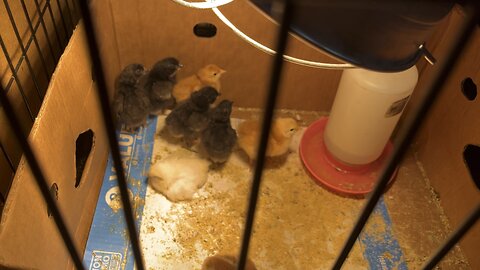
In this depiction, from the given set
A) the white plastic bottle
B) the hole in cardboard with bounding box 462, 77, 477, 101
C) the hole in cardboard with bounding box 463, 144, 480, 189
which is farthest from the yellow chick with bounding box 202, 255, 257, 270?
the hole in cardboard with bounding box 462, 77, 477, 101

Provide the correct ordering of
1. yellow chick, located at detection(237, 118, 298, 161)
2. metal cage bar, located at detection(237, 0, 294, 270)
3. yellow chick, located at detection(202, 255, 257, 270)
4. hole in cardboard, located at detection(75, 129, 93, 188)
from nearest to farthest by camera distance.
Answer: metal cage bar, located at detection(237, 0, 294, 270) → yellow chick, located at detection(202, 255, 257, 270) → hole in cardboard, located at detection(75, 129, 93, 188) → yellow chick, located at detection(237, 118, 298, 161)

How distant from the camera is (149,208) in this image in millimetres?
1388

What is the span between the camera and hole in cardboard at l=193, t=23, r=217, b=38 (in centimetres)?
148

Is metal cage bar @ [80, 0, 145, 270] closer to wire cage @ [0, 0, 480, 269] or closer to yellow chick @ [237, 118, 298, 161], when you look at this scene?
wire cage @ [0, 0, 480, 269]

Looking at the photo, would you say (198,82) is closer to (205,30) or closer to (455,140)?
(205,30)

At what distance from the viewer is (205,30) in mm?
1491

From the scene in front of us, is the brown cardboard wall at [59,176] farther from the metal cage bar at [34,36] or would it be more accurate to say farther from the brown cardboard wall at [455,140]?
the brown cardboard wall at [455,140]

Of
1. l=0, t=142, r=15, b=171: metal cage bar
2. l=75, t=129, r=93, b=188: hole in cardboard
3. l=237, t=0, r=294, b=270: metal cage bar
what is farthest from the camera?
l=75, t=129, r=93, b=188: hole in cardboard

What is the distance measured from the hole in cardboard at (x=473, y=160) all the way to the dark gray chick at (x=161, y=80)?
872 mm

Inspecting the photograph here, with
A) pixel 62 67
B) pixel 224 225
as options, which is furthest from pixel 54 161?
pixel 224 225

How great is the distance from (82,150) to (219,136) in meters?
0.39

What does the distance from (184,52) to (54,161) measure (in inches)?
25.2

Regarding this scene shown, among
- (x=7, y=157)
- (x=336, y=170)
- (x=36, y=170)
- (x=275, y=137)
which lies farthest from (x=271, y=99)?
(x=336, y=170)

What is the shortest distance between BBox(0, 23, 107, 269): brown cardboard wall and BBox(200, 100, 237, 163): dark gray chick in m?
0.31
